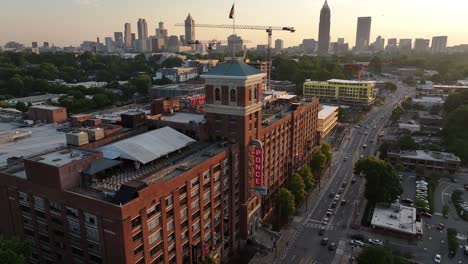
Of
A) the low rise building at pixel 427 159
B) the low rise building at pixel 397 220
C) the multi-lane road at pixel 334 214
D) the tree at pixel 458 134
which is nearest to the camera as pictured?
the multi-lane road at pixel 334 214

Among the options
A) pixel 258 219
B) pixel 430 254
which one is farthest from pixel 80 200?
pixel 430 254

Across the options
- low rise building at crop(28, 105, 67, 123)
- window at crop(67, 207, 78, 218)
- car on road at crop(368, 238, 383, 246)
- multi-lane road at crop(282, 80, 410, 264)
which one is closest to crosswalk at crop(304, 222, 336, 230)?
multi-lane road at crop(282, 80, 410, 264)

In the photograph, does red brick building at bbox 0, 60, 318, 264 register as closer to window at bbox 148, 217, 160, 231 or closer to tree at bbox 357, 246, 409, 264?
window at bbox 148, 217, 160, 231

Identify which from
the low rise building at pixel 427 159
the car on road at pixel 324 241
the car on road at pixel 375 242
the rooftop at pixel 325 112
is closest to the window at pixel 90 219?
the car on road at pixel 324 241

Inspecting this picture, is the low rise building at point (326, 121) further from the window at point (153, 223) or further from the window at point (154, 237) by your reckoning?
the window at point (153, 223)

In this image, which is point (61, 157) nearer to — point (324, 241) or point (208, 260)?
point (208, 260)

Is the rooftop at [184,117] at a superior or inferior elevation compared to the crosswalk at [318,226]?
superior

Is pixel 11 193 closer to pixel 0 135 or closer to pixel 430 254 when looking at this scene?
pixel 0 135
